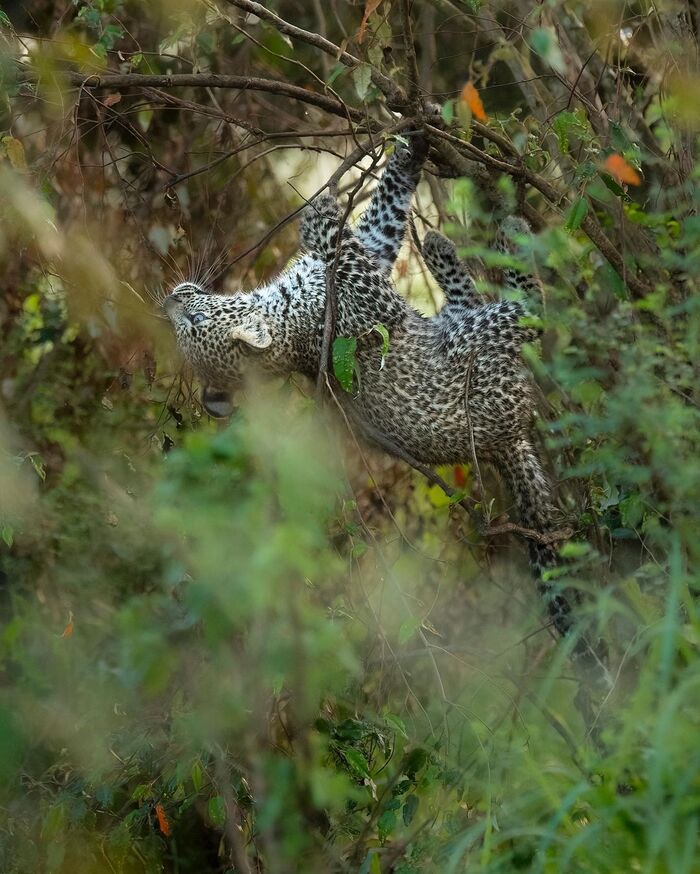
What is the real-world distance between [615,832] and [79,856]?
2.83m

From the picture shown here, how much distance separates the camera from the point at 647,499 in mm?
3498

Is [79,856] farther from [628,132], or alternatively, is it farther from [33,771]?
[628,132]

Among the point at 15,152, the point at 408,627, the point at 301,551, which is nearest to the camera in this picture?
the point at 301,551

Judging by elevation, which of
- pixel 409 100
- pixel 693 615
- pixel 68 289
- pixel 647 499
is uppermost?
pixel 409 100

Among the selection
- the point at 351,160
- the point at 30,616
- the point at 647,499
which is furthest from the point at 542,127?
the point at 30,616

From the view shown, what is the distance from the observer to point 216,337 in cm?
531

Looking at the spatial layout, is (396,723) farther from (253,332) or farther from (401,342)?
(253,332)

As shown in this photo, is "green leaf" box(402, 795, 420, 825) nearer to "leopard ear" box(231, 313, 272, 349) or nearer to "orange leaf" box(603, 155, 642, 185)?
"leopard ear" box(231, 313, 272, 349)

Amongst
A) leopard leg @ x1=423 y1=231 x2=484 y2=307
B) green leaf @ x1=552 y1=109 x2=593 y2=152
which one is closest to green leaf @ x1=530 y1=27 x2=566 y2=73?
green leaf @ x1=552 y1=109 x2=593 y2=152

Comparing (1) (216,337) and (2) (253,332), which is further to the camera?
(1) (216,337)

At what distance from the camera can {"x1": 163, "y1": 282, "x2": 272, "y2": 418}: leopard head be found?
17.3ft

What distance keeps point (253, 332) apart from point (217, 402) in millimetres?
379

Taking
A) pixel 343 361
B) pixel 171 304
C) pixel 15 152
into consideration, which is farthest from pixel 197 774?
pixel 15 152

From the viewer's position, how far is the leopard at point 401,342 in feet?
16.1
